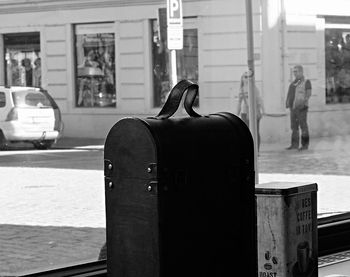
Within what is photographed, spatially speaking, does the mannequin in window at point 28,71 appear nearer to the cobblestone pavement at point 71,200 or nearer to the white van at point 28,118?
the white van at point 28,118

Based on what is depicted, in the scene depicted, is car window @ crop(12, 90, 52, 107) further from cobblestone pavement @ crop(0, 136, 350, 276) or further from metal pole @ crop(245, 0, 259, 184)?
metal pole @ crop(245, 0, 259, 184)

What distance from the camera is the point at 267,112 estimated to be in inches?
260

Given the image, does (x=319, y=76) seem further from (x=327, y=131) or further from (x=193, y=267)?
(x=193, y=267)

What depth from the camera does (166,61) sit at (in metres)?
6.11

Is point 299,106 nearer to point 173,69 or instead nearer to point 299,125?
point 299,125

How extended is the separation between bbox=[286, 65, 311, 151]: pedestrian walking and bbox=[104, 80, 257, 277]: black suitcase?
2741 mm

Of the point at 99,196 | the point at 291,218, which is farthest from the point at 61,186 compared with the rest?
the point at 291,218

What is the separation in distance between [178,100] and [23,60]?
1985 mm

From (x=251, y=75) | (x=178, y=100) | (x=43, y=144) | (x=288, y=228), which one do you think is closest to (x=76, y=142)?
(x=43, y=144)

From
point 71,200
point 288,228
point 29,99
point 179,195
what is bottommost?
point 71,200

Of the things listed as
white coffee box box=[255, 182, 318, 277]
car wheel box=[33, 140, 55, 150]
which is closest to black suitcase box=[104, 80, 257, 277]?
white coffee box box=[255, 182, 318, 277]

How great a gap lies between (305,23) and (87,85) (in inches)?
58.0

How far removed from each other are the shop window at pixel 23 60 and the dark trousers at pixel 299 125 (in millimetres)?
1680

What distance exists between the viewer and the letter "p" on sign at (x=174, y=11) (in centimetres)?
614
